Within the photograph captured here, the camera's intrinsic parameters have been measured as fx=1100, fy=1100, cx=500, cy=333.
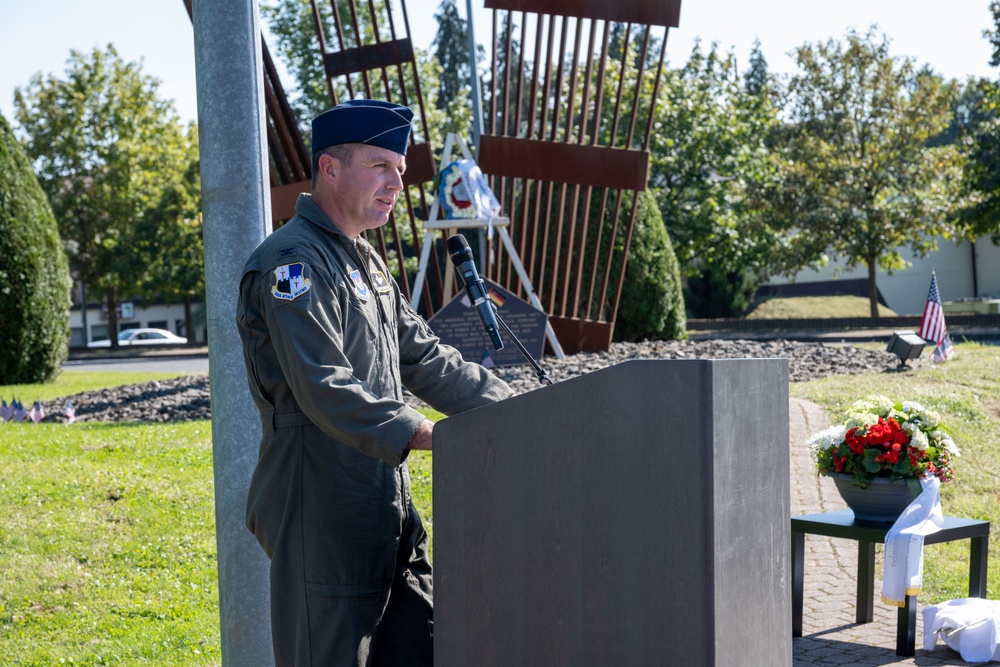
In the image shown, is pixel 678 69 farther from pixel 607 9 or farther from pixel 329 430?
pixel 329 430

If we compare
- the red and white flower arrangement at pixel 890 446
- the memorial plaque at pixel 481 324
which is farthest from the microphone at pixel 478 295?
the memorial plaque at pixel 481 324

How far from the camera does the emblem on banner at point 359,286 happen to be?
3.13m

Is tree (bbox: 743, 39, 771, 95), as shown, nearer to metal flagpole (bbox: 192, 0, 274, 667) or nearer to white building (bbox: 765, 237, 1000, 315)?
white building (bbox: 765, 237, 1000, 315)

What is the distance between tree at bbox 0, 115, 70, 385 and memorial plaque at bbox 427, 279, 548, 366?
9639 mm

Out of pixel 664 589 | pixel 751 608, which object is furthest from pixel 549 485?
pixel 751 608

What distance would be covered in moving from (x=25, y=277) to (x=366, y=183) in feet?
55.8

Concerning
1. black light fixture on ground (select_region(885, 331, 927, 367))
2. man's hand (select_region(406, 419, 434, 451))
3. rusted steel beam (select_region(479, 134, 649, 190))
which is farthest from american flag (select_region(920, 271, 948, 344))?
man's hand (select_region(406, 419, 434, 451))

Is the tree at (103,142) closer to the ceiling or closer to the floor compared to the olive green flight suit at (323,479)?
closer to the ceiling

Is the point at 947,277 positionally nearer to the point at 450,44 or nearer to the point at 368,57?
the point at 450,44

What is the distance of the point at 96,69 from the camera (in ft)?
124

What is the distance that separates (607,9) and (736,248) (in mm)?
20562

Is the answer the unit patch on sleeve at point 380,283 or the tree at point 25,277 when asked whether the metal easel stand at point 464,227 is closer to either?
the unit patch on sleeve at point 380,283

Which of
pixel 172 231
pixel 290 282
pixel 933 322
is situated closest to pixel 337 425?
pixel 290 282

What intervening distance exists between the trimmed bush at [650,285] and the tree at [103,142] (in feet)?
74.5
